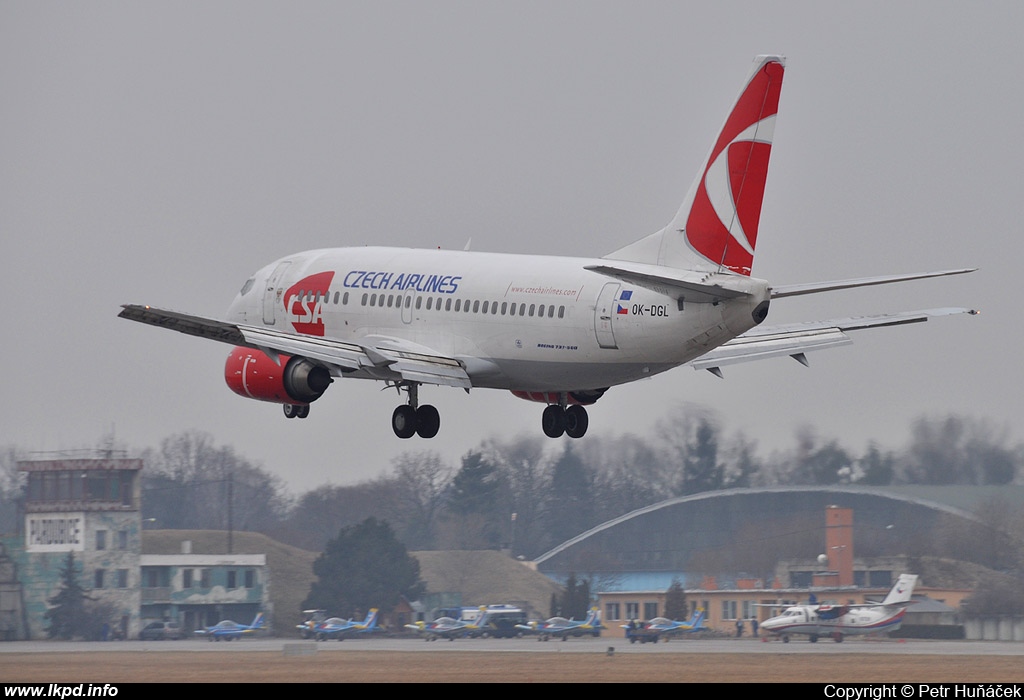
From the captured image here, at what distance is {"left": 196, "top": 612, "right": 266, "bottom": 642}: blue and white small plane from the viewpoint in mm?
91062

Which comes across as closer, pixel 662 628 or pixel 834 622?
pixel 834 622

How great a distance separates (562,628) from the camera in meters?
90.4

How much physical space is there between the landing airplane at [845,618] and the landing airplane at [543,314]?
2425cm

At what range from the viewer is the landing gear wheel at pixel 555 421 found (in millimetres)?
66688

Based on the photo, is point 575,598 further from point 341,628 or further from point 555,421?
point 555,421

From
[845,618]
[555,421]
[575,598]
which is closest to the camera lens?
[555,421]

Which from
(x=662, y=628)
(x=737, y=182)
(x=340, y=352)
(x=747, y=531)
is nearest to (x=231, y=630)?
(x=662, y=628)

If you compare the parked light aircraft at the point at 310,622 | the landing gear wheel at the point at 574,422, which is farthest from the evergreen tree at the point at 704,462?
the landing gear wheel at the point at 574,422

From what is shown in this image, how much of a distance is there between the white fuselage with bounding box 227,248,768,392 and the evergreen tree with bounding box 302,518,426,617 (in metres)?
26.6

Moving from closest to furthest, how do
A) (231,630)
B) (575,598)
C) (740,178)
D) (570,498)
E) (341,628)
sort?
(740,178)
(341,628)
(231,630)
(575,598)
(570,498)

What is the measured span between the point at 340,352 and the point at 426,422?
16.0 feet

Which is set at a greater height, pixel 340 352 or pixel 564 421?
pixel 340 352
